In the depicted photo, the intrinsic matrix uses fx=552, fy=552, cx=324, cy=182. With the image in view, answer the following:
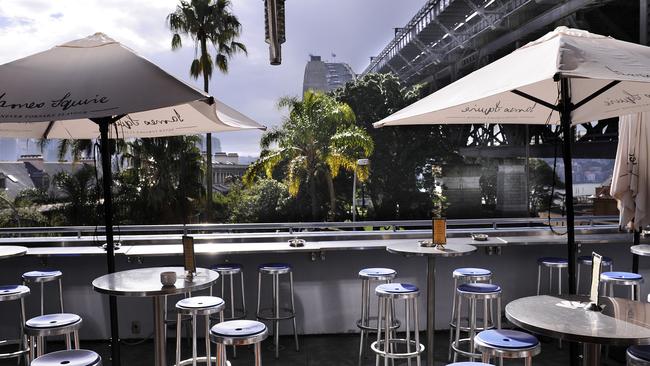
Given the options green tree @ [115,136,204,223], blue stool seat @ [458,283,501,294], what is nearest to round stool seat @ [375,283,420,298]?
blue stool seat @ [458,283,501,294]

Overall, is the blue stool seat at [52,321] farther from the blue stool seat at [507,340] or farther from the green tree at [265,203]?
the green tree at [265,203]

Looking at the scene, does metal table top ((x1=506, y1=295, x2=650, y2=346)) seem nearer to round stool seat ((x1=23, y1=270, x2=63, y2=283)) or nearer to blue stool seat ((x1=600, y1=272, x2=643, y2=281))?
blue stool seat ((x1=600, y1=272, x2=643, y2=281))

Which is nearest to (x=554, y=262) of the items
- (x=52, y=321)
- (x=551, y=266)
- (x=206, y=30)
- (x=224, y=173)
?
(x=551, y=266)

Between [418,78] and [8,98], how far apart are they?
3062 cm

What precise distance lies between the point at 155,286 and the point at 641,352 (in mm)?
2703

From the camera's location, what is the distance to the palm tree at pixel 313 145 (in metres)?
22.3

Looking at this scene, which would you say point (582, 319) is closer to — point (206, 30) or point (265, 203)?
point (265, 203)

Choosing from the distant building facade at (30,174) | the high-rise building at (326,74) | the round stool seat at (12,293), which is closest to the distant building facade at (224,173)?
the distant building facade at (30,174)

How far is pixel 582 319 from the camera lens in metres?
2.66

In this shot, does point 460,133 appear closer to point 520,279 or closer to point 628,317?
point 520,279

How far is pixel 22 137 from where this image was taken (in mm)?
4648

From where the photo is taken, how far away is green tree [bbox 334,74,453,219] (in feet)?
76.8

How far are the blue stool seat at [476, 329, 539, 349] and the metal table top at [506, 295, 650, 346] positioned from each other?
239 mm

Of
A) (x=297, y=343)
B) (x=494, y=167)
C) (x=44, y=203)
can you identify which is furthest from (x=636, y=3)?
(x=44, y=203)
